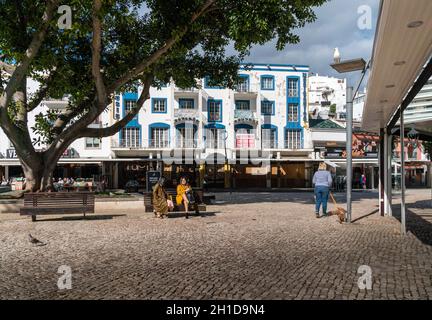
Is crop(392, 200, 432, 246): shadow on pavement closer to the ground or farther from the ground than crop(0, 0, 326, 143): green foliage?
closer to the ground

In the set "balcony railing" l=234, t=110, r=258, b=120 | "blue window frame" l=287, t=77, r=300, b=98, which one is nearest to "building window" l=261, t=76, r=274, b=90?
"blue window frame" l=287, t=77, r=300, b=98

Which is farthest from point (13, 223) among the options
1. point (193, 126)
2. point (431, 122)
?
point (193, 126)

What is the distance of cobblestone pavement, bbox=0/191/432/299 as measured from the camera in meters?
5.11

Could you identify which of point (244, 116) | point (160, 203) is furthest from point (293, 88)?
point (160, 203)

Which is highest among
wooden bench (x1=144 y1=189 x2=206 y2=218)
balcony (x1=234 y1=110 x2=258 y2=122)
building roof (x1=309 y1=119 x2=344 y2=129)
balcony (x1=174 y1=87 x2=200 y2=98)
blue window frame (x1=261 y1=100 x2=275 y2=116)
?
balcony (x1=174 y1=87 x2=200 y2=98)

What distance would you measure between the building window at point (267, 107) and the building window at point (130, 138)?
484 inches

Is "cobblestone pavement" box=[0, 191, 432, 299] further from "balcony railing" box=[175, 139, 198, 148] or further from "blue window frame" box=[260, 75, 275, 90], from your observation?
"blue window frame" box=[260, 75, 275, 90]

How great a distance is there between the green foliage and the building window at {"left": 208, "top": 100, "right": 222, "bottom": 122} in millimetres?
23030

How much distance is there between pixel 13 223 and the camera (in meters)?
11.9

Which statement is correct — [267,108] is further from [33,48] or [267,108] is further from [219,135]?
[33,48]

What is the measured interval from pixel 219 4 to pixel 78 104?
7158 millimetres

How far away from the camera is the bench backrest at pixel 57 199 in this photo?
471 inches

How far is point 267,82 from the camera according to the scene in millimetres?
43562

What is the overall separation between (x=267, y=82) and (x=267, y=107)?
8.43ft
